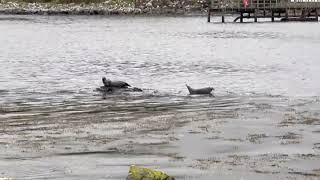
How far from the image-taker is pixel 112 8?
172 meters

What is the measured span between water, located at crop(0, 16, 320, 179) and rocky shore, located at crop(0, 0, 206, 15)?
379 feet

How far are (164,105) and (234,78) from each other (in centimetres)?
1311

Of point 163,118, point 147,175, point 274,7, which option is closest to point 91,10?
point 274,7

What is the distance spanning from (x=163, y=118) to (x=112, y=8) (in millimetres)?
149697

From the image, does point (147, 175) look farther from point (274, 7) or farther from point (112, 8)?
point (112, 8)

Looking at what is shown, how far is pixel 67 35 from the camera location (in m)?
94.1

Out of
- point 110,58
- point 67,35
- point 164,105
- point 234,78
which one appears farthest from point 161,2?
point 164,105

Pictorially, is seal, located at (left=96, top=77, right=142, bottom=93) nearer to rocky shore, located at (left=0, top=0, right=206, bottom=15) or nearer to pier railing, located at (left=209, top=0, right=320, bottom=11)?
pier railing, located at (left=209, top=0, right=320, bottom=11)

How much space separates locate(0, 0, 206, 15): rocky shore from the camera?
17025 centimetres

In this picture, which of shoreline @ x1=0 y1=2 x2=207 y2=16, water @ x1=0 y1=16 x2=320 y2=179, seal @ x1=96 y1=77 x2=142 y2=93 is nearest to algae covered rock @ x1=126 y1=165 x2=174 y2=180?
water @ x1=0 y1=16 x2=320 y2=179

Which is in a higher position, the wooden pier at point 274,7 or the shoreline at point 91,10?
the wooden pier at point 274,7

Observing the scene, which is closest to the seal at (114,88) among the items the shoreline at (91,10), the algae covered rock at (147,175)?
the algae covered rock at (147,175)

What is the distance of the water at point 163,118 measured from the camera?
17.5 meters

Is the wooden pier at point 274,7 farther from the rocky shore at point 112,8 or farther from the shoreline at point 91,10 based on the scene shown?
the rocky shore at point 112,8
